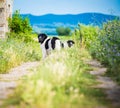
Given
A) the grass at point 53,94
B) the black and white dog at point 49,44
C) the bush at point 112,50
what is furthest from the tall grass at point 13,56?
the grass at point 53,94

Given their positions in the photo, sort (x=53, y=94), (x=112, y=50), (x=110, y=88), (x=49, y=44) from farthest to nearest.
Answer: (x=49, y=44)
(x=112, y=50)
(x=110, y=88)
(x=53, y=94)

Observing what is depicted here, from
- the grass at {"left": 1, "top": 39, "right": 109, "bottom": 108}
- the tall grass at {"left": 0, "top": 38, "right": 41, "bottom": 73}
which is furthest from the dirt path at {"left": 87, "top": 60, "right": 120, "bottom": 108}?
the tall grass at {"left": 0, "top": 38, "right": 41, "bottom": 73}

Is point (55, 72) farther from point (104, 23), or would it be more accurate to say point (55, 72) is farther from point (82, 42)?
point (82, 42)

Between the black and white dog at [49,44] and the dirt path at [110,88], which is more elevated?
the black and white dog at [49,44]

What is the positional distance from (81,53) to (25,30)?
26.4 feet

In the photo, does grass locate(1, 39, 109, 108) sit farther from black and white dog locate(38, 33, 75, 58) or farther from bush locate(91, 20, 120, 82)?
black and white dog locate(38, 33, 75, 58)

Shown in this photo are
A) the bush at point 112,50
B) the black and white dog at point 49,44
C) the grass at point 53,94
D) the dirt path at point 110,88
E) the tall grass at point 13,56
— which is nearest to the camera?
the grass at point 53,94

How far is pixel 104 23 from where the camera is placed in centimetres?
1477

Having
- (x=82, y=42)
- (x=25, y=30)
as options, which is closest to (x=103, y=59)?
(x=82, y=42)

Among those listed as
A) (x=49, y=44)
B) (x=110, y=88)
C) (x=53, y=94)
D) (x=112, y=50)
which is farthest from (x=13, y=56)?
(x=53, y=94)

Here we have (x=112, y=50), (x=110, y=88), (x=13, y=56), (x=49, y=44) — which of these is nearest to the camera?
(x=110, y=88)

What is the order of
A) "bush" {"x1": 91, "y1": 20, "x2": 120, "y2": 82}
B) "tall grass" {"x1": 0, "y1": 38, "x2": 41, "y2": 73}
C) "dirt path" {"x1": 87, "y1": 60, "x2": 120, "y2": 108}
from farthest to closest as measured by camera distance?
"tall grass" {"x1": 0, "y1": 38, "x2": 41, "y2": 73}
"bush" {"x1": 91, "y1": 20, "x2": 120, "y2": 82}
"dirt path" {"x1": 87, "y1": 60, "x2": 120, "y2": 108}

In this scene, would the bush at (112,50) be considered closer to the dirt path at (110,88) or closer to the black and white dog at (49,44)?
the dirt path at (110,88)

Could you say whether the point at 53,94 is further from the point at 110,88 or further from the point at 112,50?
the point at 112,50
